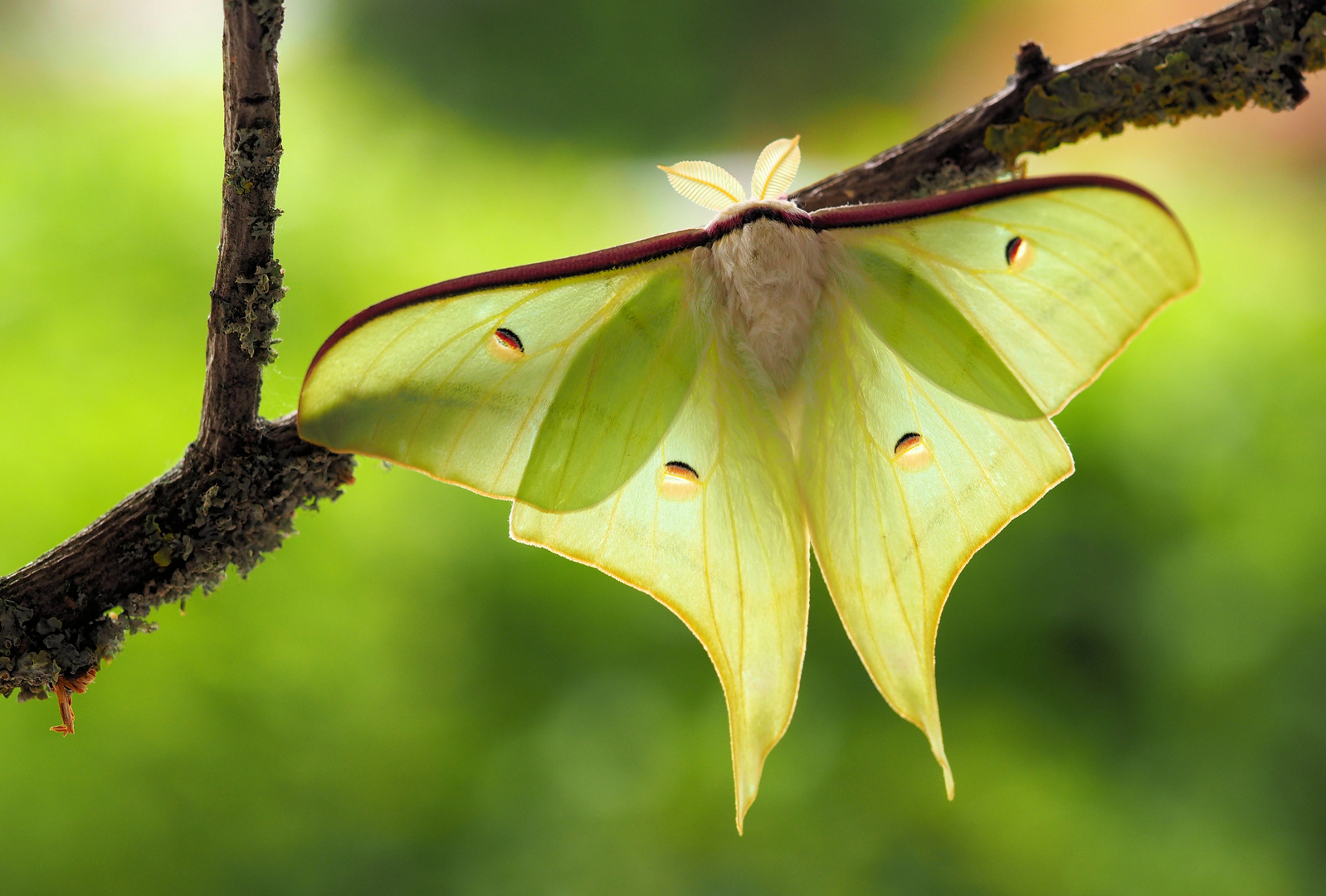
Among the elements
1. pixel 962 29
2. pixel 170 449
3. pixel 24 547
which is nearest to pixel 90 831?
pixel 24 547

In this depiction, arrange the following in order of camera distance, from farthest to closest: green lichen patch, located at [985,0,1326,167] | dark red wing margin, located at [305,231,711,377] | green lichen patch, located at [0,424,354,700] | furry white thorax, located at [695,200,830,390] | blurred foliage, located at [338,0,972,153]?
blurred foliage, located at [338,0,972,153] < green lichen patch, located at [985,0,1326,167] < green lichen patch, located at [0,424,354,700] < furry white thorax, located at [695,200,830,390] < dark red wing margin, located at [305,231,711,377]

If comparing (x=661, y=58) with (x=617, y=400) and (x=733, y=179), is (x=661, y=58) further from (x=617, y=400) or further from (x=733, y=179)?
(x=617, y=400)

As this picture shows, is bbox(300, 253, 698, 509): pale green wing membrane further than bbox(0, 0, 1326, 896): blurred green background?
No

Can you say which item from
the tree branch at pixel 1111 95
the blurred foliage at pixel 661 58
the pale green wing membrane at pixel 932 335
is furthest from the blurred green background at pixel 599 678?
the blurred foliage at pixel 661 58

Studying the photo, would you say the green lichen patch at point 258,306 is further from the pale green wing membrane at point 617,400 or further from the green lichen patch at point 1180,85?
the green lichen patch at point 1180,85

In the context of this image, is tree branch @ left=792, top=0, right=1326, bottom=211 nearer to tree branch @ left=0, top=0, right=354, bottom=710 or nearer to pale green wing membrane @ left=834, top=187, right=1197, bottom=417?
pale green wing membrane @ left=834, top=187, right=1197, bottom=417

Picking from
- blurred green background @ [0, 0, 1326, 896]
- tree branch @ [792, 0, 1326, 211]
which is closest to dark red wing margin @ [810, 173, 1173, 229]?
tree branch @ [792, 0, 1326, 211]

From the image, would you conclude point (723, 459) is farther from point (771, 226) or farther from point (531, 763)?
point (531, 763)
